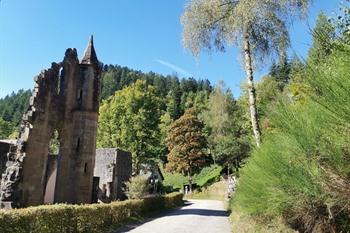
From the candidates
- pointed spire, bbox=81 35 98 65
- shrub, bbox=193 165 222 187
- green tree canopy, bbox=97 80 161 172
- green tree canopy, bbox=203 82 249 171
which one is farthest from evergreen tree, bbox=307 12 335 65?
shrub, bbox=193 165 222 187

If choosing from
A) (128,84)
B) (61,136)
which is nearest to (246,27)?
(61,136)

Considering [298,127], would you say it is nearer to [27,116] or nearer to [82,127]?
[27,116]

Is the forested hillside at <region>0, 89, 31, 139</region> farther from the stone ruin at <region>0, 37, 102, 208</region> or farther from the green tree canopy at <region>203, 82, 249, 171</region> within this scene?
the stone ruin at <region>0, 37, 102, 208</region>

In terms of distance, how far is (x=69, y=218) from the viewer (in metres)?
13.8

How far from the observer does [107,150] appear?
37.5 metres

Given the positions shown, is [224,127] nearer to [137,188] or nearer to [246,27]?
[137,188]

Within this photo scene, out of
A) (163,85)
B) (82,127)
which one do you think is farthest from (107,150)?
(163,85)

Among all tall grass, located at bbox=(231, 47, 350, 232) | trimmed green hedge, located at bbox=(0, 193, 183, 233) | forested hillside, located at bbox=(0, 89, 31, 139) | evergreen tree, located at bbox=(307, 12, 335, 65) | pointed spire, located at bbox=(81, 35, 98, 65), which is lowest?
trimmed green hedge, located at bbox=(0, 193, 183, 233)

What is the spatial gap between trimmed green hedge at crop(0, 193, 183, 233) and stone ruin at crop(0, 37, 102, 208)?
19.6 feet

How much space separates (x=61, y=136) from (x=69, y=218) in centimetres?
1425

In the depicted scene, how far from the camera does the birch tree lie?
1533cm

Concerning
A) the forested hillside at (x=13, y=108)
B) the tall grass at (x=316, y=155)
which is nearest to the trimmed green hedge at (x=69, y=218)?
the tall grass at (x=316, y=155)

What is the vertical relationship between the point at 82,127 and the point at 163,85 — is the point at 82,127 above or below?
below

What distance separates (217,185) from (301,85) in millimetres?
54054
